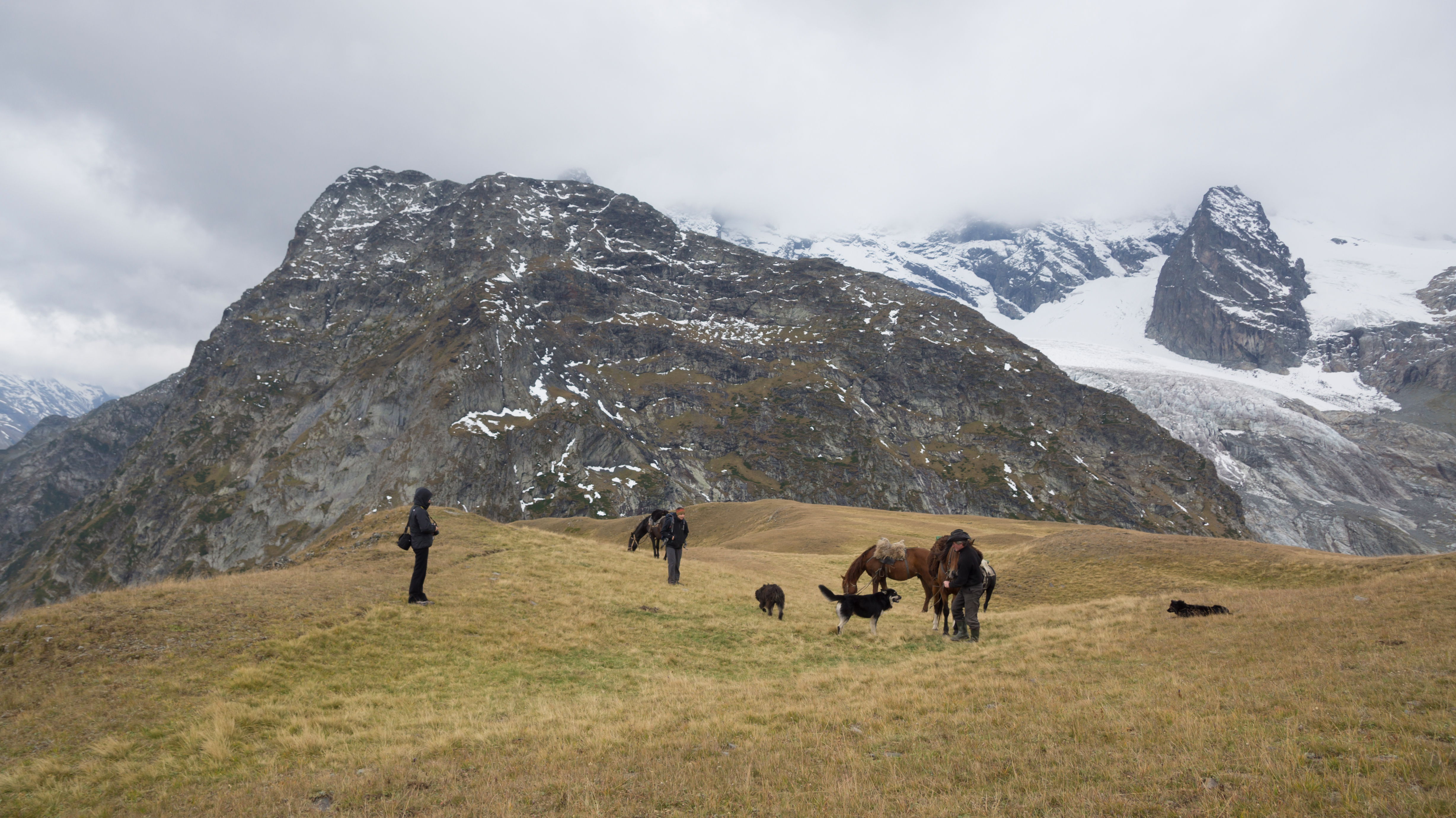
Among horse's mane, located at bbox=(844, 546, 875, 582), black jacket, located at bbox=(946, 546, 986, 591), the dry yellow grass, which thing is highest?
black jacket, located at bbox=(946, 546, 986, 591)

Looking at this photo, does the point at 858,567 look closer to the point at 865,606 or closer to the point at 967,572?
the point at 865,606

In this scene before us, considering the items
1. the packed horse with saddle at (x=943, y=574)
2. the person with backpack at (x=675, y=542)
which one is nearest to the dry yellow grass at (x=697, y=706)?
the packed horse with saddle at (x=943, y=574)

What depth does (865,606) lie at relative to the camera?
67.2 feet

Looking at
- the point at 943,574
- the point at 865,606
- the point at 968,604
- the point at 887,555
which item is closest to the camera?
the point at 968,604

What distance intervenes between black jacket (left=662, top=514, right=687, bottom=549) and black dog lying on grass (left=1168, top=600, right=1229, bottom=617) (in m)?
16.8

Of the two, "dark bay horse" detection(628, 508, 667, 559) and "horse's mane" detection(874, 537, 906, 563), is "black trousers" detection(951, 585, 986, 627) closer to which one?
"horse's mane" detection(874, 537, 906, 563)

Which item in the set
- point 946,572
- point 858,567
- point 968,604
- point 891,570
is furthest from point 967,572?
point 858,567

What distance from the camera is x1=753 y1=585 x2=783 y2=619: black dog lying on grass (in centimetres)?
2283

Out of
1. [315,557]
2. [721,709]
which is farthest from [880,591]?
[315,557]

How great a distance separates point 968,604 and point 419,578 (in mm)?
16439

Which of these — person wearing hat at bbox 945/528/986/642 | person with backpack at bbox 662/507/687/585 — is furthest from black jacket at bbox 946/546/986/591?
person with backpack at bbox 662/507/687/585

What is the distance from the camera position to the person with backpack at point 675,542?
2638cm

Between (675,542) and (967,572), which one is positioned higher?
(967,572)

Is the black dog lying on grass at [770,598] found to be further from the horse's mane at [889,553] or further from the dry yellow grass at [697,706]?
the horse's mane at [889,553]
